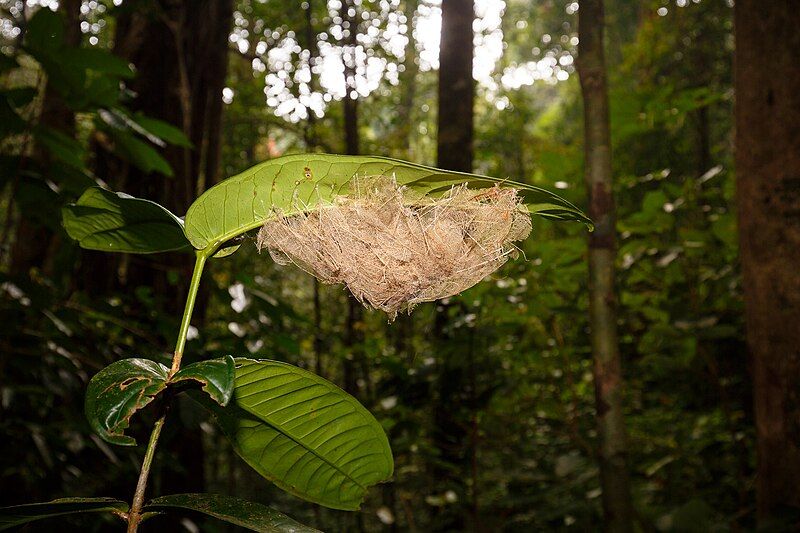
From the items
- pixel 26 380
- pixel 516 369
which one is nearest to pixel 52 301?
pixel 26 380

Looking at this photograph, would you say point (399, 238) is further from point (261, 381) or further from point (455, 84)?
point (455, 84)

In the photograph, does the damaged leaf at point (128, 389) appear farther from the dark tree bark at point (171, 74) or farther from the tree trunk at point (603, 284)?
the dark tree bark at point (171, 74)

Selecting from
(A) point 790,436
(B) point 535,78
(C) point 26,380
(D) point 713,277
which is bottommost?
(A) point 790,436

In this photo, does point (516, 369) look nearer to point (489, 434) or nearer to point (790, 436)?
point (489, 434)

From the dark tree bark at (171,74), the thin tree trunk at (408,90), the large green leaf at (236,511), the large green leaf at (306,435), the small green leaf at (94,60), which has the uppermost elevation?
the thin tree trunk at (408,90)

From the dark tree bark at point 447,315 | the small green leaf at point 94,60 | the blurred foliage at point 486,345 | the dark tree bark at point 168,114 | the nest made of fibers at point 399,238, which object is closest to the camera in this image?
the nest made of fibers at point 399,238

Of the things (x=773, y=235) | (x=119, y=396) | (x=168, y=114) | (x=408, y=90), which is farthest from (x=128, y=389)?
(x=408, y=90)

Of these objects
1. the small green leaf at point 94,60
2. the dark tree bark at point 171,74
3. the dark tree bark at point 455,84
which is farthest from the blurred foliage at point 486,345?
the dark tree bark at point 455,84
